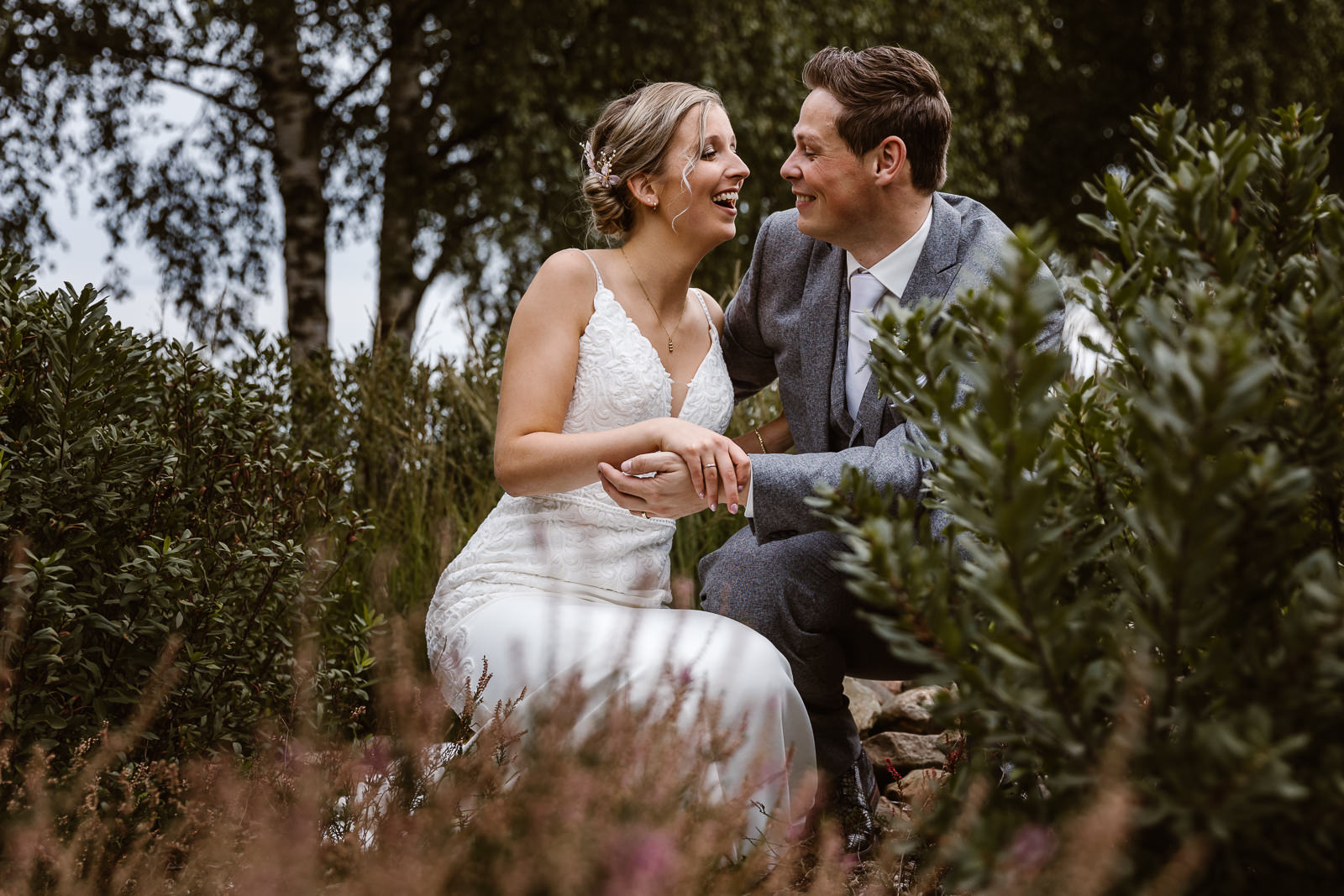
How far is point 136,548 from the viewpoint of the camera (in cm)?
236

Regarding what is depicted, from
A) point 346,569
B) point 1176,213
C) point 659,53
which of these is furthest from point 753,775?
point 659,53

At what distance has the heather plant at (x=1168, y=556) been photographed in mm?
1032

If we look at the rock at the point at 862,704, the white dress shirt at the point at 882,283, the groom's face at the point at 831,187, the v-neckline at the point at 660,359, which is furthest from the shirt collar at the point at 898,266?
the rock at the point at 862,704

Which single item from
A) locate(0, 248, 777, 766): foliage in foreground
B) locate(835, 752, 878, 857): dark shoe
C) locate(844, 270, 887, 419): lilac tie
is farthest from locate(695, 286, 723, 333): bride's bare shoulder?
locate(835, 752, 878, 857): dark shoe

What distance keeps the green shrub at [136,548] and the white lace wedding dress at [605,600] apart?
0.32m

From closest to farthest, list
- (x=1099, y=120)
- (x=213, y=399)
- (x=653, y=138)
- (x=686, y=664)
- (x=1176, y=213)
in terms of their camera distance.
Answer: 1. (x=1176, y=213)
2. (x=686, y=664)
3. (x=213, y=399)
4. (x=653, y=138)
5. (x=1099, y=120)

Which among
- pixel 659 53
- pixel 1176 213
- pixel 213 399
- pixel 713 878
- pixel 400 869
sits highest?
pixel 659 53

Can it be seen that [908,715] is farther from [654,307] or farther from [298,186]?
[298,186]

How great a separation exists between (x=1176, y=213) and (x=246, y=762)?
2.30m

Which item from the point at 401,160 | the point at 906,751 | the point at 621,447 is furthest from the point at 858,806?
the point at 401,160

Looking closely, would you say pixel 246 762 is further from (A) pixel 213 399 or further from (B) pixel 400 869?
(B) pixel 400 869

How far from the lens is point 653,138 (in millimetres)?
3164

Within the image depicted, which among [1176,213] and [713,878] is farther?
[713,878]

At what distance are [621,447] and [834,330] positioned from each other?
79 cm
